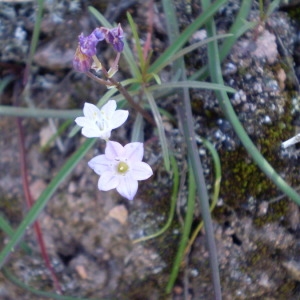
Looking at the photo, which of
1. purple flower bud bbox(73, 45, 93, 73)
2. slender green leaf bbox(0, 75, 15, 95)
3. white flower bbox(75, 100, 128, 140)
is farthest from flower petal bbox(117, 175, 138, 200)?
slender green leaf bbox(0, 75, 15, 95)

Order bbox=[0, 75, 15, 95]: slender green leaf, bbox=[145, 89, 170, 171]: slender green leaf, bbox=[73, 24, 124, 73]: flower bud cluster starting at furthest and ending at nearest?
1. bbox=[0, 75, 15, 95]: slender green leaf
2. bbox=[145, 89, 170, 171]: slender green leaf
3. bbox=[73, 24, 124, 73]: flower bud cluster

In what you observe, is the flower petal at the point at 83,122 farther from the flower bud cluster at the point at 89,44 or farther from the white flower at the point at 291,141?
the white flower at the point at 291,141

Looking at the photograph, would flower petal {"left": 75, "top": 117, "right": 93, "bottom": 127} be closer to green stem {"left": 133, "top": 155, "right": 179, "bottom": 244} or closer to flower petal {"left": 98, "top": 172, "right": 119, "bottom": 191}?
flower petal {"left": 98, "top": 172, "right": 119, "bottom": 191}

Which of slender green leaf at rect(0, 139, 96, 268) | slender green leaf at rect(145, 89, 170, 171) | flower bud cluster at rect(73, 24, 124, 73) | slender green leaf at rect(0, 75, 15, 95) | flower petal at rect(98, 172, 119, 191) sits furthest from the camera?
slender green leaf at rect(0, 75, 15, 95)

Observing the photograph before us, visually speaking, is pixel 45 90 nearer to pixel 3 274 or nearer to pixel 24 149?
pixel 24 149

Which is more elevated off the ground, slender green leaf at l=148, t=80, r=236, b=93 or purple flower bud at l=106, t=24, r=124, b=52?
purple flower bud at l=106, t=24, r=124, b=52

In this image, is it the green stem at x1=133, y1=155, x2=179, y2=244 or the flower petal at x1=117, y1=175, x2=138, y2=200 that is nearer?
the flower petal at x1=117, y1=175, x2=138, y2=200

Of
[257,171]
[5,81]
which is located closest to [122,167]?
[257,171]

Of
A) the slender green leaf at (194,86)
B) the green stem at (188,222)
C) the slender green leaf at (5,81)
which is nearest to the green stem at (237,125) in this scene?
the slender green leaf at (194,86)
